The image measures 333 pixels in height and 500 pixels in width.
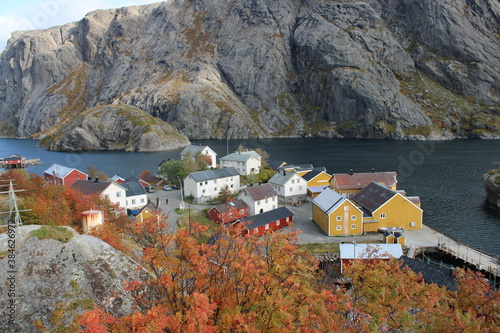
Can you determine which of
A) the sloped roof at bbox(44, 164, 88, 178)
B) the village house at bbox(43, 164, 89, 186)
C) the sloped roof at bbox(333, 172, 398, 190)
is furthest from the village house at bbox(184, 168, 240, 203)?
the sloped roof at bbox(44, 164, 88, 178)

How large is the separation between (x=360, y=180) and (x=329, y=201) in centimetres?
1433

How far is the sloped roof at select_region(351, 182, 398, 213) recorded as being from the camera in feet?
129

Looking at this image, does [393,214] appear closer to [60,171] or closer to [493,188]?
[493,188]

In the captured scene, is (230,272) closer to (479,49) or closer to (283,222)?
(283,222)

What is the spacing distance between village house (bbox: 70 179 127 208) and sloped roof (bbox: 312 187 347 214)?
86.6 feet

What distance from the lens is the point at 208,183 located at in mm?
53719

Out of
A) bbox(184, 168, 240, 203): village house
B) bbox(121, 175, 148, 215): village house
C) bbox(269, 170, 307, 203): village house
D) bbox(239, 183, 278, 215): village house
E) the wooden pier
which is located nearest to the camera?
bbox(239, 183, 278, 215): village house

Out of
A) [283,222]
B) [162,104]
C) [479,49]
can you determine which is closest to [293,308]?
[283,222]

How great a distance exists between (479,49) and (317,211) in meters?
201

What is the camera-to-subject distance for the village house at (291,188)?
5147cm

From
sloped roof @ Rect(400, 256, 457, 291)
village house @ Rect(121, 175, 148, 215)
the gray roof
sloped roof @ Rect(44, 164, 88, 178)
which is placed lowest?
sloped roof @ Rect(400, 256, 457, 291)

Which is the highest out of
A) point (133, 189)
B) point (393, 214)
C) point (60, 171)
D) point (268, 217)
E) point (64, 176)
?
point (60, 171)

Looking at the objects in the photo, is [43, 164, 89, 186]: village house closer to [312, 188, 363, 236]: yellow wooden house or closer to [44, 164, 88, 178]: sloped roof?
[44, 164, 88, 178]: sloped roof

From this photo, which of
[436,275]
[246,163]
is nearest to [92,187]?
[246,163]
